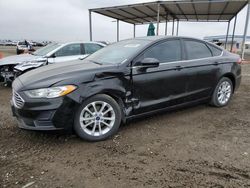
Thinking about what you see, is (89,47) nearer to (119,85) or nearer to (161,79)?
(161,79)

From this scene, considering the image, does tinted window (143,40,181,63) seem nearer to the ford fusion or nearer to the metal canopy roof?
the ford fusion

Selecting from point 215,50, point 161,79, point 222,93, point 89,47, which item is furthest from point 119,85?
point 89,47

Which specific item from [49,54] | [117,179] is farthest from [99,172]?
[49,54]

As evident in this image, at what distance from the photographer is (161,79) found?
388 cm

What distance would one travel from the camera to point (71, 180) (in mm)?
2463

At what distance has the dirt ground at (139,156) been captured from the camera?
96.7 inches

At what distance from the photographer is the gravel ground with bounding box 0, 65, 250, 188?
246 cm

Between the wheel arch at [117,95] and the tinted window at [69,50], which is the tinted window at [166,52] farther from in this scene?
the tinted window at [69,50]

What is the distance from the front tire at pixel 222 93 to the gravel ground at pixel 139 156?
0.76 meters

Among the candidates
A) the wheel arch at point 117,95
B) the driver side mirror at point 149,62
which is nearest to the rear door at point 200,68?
the driver side mirror at point 149,62

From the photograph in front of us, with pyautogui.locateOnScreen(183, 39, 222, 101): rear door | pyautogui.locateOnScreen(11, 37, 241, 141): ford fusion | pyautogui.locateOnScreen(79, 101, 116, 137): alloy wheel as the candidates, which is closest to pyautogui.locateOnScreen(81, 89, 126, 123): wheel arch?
pyautogui.locateOnScreen(11, 37, 241, 141): ford fusion

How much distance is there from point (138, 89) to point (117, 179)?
1.56 meters

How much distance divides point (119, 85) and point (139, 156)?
1077mm

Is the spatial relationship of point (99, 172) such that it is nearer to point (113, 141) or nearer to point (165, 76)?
point (113, 141)
